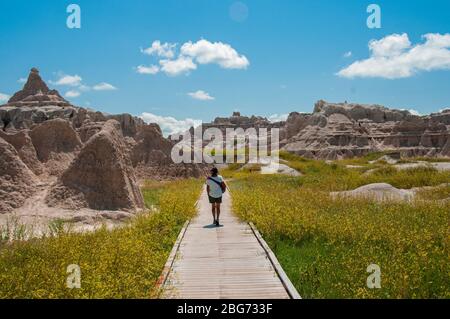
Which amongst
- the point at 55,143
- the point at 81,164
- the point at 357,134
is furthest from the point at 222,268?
the point at 357,134

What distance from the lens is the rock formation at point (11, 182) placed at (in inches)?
516

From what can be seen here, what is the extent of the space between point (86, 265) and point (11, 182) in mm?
8899

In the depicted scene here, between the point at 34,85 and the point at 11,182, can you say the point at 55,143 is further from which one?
the point at 34,85

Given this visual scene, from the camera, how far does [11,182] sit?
533 inches

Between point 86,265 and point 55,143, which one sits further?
point 55,143

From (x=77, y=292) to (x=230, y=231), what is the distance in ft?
19.7

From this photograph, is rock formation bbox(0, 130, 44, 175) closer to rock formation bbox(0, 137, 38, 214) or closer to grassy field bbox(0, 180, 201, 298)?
rock formation bbox(0, 137, 38, 214)

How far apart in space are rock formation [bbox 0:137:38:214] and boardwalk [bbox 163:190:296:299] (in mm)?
5844

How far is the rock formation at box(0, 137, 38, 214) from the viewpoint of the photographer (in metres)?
13.1

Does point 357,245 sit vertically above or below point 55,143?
below

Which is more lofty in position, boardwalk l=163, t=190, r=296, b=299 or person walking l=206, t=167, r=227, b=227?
person walking l=206, t=167, r=227, b=227

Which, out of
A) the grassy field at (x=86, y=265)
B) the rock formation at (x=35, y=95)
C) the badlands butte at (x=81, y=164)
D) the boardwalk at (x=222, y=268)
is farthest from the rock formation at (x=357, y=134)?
the grassy field at (x=86, y=265)

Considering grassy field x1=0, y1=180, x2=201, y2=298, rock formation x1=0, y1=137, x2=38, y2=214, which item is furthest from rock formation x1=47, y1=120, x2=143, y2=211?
grassy field x1=0, y1=180, x2=201, y2=298
